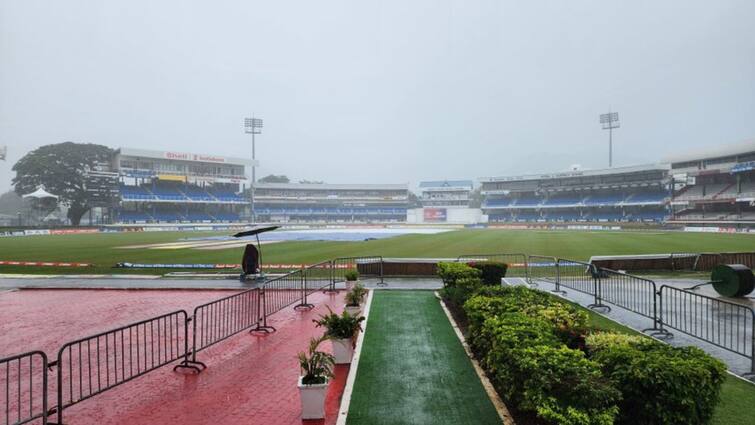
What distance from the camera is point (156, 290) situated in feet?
54.3

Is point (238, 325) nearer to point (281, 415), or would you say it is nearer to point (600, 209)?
point (281, 415)

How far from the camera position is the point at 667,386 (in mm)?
4336

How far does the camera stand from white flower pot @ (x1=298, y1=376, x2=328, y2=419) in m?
5.80

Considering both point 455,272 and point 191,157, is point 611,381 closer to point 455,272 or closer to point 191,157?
point 455,272

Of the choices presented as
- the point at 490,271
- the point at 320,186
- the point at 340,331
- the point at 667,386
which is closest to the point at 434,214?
the point at 320,186

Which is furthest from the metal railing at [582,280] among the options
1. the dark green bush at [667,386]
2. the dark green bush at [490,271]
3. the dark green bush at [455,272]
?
the dark green bush at [667,386]

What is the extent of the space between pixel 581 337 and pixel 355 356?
13.6ft

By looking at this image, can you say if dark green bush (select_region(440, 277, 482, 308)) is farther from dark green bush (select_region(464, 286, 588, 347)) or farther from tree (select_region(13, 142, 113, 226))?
tree (select_region(13, 142, 113, 226))

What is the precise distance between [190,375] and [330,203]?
11170 centimetres

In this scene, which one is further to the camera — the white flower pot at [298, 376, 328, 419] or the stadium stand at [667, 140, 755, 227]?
the stadium stand at [667, 140, 755, 227]

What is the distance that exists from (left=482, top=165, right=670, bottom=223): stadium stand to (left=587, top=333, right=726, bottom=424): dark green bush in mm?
83127

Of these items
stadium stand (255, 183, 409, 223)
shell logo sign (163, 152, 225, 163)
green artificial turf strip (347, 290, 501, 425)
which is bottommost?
green artificial turf strip (347, 290, 501, 425)

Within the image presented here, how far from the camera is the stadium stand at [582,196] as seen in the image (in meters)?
79.9

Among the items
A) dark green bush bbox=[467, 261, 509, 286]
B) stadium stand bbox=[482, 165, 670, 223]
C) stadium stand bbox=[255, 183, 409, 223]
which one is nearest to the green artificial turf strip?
dark green bush bbox=[467, 261, 509, 286]
